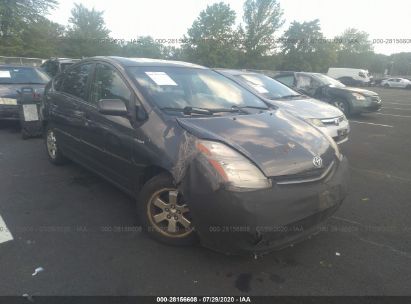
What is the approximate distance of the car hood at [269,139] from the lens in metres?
2.54

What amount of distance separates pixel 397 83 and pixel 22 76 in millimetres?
41805

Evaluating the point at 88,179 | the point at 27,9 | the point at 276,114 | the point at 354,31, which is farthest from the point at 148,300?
the point at 354,31

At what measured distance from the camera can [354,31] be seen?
2945 inches

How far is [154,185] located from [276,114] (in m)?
1.49

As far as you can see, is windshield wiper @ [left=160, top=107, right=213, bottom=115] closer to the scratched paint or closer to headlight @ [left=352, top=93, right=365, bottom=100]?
the scratched paint

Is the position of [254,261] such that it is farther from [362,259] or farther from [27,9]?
[27,9]

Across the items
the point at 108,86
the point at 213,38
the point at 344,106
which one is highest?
the point at 213,38

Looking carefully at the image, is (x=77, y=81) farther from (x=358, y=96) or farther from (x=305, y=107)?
(x=358, y=96)

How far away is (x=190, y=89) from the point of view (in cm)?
357

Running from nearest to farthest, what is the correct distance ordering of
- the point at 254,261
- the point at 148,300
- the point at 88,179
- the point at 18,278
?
the point at 148,300, the point at 18,278, the point at 254,261, the point at 88,179

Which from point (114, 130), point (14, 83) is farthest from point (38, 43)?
point (114, 130)

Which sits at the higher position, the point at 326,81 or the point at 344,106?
the point at 326,81

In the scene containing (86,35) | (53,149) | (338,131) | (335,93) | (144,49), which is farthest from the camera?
(144,49)

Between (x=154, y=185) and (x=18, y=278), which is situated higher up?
(x=154, y=185)
